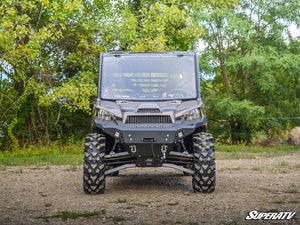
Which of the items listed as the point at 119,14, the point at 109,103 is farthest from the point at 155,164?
the point at 119,14

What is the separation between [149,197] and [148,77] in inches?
87.8

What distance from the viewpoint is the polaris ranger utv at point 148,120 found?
7.64 meters

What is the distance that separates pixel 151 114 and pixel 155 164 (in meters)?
0.84

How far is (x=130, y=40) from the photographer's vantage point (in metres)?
16.2

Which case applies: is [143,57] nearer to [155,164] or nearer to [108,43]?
[155,164]

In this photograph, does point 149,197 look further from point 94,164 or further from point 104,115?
point 104,115

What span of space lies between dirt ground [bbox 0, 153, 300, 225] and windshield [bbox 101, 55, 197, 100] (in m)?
1.74

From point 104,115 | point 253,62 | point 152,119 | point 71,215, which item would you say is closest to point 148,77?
point 152,119

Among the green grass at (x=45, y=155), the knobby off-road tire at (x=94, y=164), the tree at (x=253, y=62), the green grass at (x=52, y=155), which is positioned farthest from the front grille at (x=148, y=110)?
the tree at (x=253, y=62)

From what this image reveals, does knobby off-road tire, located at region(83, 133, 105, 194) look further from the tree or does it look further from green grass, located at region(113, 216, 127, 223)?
the tree

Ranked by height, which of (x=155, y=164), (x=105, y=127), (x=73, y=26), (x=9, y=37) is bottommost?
(x=155, y=164)

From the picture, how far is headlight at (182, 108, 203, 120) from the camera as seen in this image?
26.0ft

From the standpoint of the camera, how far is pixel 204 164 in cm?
777

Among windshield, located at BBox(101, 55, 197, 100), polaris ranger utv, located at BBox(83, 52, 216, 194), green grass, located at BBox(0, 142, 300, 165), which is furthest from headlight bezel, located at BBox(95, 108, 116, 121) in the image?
green grass, located at BBox(0, 142, 300, 165)
